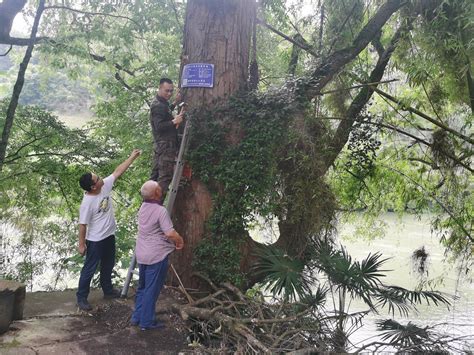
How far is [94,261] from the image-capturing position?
4.78m

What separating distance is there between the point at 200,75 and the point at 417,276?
6778 mm

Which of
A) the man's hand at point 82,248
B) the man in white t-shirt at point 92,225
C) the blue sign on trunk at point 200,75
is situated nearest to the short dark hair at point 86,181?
the man in white t-shirt at point 92,225

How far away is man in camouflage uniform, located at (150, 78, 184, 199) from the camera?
5027 mm

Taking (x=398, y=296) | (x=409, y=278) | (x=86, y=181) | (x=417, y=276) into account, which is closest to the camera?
(x=86, y=181)

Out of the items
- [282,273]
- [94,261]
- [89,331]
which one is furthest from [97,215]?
[282,273]

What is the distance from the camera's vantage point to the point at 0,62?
82.4 feet

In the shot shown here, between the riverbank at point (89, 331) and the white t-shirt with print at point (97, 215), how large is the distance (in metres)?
0.76

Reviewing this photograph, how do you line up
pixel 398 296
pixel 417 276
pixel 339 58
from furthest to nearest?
pixel 417 276, pixel 339 58, pixel 398 296

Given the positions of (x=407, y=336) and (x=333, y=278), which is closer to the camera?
(x=407, y=336)

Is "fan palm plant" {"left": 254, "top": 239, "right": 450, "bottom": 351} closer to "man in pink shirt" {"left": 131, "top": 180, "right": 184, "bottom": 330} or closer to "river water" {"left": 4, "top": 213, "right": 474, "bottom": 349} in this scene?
"river water" {"left": 4, "top": 213, "right": 474, "bottom": 349}

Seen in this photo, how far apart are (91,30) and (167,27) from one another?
131 centimetres

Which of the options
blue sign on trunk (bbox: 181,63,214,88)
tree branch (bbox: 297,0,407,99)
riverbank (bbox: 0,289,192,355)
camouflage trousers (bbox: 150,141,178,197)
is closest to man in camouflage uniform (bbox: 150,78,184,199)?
camouflage trousers (bbox: 150,141,178,197)

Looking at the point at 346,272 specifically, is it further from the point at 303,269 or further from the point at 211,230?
the point at 211,230

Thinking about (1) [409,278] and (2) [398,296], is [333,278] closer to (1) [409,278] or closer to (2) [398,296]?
(2) [398,296]
